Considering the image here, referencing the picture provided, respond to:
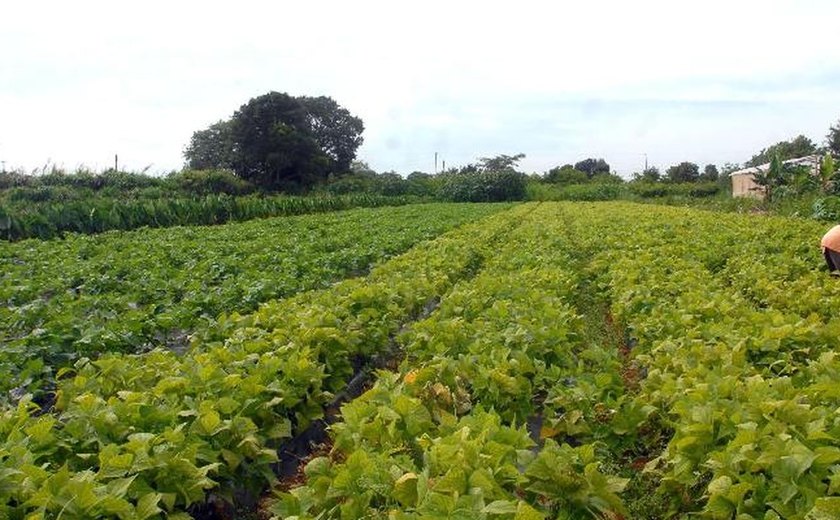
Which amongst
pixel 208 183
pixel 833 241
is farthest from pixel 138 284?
pixel 208 183

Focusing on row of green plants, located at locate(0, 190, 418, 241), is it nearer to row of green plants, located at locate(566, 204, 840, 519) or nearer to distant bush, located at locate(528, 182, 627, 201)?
row of green plants, located at locate(566, 204, 840, 519)

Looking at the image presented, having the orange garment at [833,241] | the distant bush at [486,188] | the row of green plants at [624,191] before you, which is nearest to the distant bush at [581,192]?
the row of green plants at [624,191]

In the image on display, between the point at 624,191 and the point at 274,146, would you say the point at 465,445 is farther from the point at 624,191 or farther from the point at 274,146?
the point at 624,191

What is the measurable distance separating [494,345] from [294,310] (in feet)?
8.15

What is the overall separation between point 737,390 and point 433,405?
175cm

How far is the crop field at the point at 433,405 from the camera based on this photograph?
283 centimetres

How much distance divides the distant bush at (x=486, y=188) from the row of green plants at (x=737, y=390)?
4756 cm

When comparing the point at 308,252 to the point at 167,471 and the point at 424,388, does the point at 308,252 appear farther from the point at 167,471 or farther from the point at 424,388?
the point at 167,471

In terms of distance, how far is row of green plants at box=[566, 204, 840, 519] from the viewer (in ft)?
9.02

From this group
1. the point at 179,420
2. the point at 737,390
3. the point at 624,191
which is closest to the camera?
the point at 737,390

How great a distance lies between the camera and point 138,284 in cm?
958

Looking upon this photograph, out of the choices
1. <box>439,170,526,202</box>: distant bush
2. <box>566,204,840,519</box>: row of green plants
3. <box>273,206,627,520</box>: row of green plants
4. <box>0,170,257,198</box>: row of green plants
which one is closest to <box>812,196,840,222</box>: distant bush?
<box>566,204,840,519</box>: row of green plants

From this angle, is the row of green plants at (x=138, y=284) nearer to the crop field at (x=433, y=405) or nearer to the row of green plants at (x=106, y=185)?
the crop field at (x=433, y=405)

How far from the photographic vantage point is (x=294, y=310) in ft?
22.1
